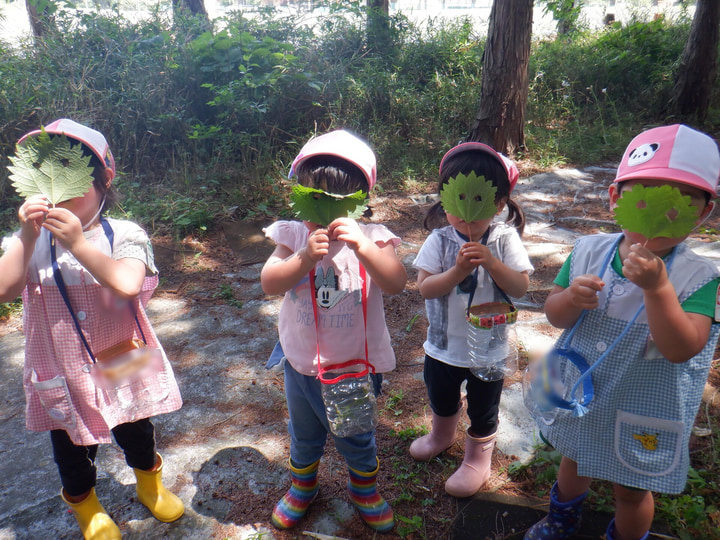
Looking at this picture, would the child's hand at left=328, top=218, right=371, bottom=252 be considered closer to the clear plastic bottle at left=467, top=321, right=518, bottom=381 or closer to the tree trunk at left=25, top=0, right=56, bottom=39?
the clear plastic bottle at left=467, top=321, right=518, bottom=381

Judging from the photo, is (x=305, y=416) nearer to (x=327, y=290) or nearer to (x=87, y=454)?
(x=327, y=290)

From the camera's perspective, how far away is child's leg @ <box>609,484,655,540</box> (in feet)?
5.36

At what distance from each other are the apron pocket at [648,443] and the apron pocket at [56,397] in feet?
5.74

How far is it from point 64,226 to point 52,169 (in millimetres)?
202

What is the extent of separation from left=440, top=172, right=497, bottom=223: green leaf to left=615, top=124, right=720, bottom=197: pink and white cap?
0.39 meters

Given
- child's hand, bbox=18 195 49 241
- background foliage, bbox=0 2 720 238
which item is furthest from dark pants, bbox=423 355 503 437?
background foliage, bbox=0 2 720 238

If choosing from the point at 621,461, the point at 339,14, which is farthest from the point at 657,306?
the point at 339,14

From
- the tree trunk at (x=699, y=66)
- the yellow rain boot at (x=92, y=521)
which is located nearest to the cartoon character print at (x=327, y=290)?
the yellow rain boot at (x=92, y=521)

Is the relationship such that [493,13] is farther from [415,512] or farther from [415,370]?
[415,512]

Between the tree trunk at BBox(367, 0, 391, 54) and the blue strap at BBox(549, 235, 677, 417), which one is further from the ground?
the tree trunk at BBox(367, 0, 391, 54)

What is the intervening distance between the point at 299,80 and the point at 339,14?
2413 millimetres

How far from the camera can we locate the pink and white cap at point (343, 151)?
1619 millimetres

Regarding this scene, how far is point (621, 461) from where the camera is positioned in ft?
5.04

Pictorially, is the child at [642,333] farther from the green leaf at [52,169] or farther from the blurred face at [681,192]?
the green leaf at [52,169]
